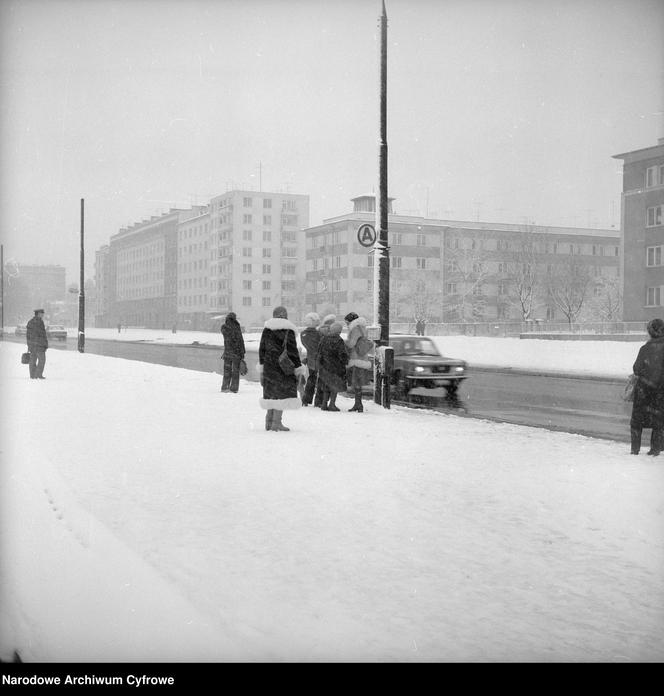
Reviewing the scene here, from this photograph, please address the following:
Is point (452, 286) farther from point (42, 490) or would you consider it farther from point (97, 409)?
point (42, 490)

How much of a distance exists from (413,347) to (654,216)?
4147cm

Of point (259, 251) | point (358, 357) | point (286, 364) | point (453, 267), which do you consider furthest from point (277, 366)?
point (259, 251)

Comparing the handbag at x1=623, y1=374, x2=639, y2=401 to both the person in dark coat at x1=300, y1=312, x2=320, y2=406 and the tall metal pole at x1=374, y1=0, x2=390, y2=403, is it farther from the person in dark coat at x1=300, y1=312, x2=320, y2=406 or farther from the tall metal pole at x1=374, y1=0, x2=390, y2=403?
the person in dark coat at x1=300, y1=312, x2=320, y2=406

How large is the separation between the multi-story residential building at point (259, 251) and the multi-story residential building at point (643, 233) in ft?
176

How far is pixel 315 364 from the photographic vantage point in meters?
14.6

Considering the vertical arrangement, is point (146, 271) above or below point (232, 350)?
above

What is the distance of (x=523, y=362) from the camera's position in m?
31.6

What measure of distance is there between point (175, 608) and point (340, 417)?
882 centimetres

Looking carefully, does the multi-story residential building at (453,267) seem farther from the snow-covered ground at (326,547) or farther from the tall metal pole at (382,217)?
the snow-covered ground at (326,547)

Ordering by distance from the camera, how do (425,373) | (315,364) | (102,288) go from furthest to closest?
(102,288), (425,373), (315,364)

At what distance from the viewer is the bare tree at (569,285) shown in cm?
7625

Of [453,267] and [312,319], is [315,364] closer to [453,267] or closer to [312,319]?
[312,319]

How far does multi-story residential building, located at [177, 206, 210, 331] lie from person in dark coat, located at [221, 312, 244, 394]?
325 ft
